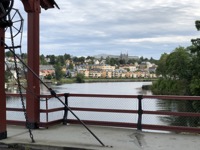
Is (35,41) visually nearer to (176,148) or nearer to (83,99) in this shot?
(83,99)

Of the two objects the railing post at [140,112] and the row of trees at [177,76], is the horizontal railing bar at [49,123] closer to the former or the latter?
the railing post at [140,112]

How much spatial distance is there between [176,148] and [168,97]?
221cm

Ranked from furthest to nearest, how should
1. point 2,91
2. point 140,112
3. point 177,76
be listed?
point 177,76, point 140,112, point 2,91

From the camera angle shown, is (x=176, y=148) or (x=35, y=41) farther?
(x=35, y=41)

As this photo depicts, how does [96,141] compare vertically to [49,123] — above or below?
below

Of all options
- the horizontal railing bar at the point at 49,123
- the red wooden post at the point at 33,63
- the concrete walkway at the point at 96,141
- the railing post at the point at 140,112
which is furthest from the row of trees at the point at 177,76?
the concrete walkway at the point at 96,141

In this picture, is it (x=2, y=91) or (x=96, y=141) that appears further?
(x=2, y=91)

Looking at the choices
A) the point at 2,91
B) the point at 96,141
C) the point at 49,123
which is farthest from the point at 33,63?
the point at 96,141

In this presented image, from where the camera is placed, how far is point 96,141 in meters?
9.45

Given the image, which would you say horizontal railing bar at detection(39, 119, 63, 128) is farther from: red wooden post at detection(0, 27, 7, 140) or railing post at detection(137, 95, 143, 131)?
railing post at detection(137, 95, 143, 131)

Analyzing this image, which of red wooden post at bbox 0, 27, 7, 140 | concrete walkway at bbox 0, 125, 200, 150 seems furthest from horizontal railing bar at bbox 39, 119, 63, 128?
red wooden post at bbox 0, 27, 7, 140

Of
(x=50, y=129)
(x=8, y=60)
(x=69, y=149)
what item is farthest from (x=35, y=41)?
(x=69, y=149)

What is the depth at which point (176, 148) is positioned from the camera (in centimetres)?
866

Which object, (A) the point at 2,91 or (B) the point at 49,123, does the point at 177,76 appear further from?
(A) the point at 2,91
